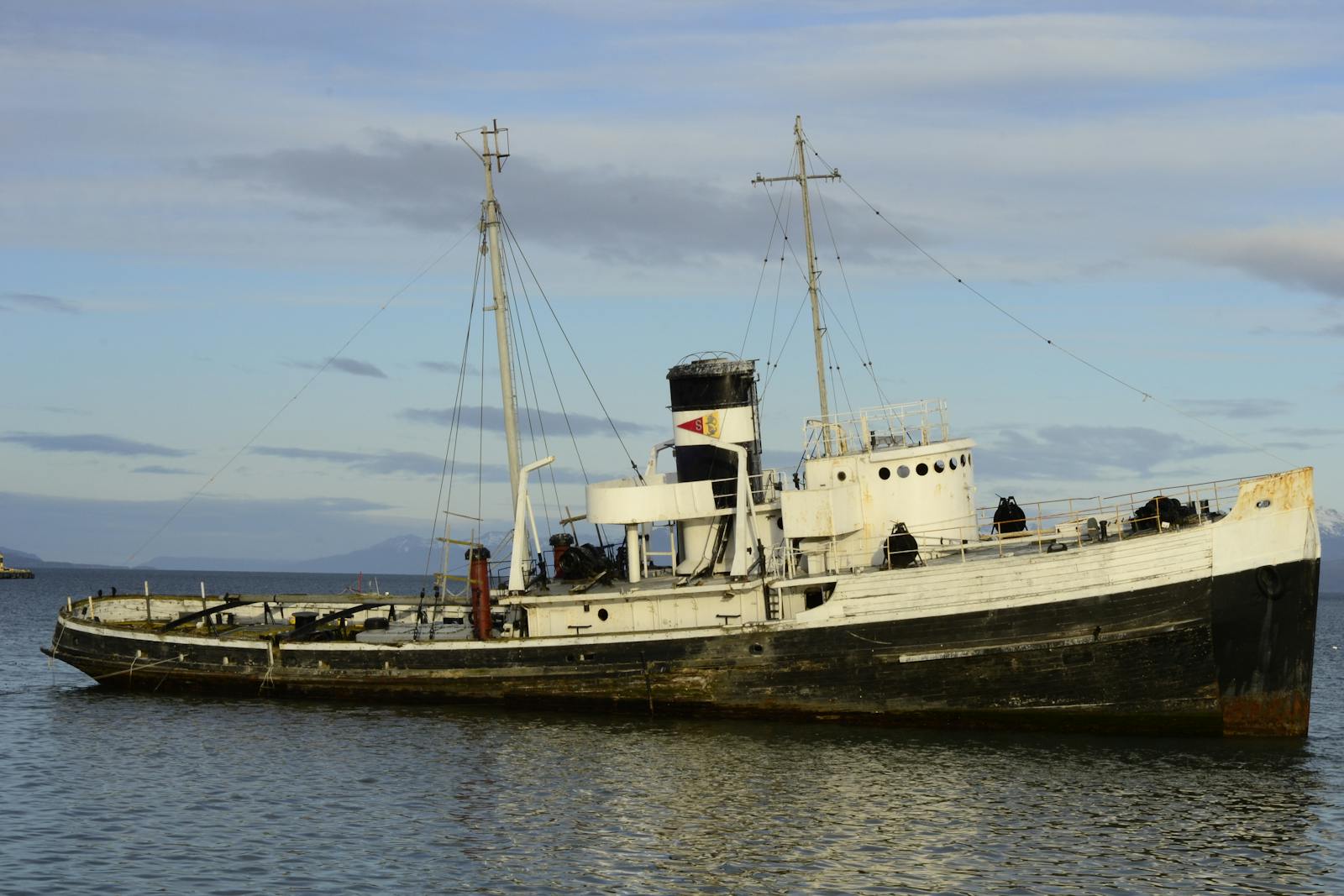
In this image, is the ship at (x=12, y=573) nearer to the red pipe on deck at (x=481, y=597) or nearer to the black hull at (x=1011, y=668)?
the red pipe on deck at (x=481, y=597)

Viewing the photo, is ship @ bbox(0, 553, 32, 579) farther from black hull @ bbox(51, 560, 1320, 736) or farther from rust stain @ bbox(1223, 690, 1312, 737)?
rust stain @ bbox(1223, 690, 1312, 737)

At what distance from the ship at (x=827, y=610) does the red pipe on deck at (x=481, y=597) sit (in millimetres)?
65

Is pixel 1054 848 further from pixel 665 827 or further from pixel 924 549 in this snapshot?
pixel 924 549

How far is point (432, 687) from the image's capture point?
3369 cm

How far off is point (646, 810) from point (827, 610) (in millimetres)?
7454

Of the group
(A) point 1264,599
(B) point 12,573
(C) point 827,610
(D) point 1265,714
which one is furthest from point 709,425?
(B) point 12,573

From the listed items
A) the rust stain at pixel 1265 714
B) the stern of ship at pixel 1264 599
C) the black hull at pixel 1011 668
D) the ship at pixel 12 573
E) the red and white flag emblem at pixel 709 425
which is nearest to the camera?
the stern of ship at pixel 1264 599

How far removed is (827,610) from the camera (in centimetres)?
2912

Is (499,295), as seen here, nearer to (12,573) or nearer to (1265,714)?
(1265,714)

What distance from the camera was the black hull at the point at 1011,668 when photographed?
27.2 m

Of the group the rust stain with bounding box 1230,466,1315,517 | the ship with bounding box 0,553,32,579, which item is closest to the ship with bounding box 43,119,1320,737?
the rust stain with bounding box 1230,466,1315,517

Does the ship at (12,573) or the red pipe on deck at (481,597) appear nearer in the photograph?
the red pipe on deck at (481,597)

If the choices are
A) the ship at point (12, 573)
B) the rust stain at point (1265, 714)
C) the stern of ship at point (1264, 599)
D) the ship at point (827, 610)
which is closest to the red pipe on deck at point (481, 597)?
the ship at point (827, 610)

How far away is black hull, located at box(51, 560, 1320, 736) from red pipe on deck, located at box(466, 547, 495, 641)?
0.99 metres
